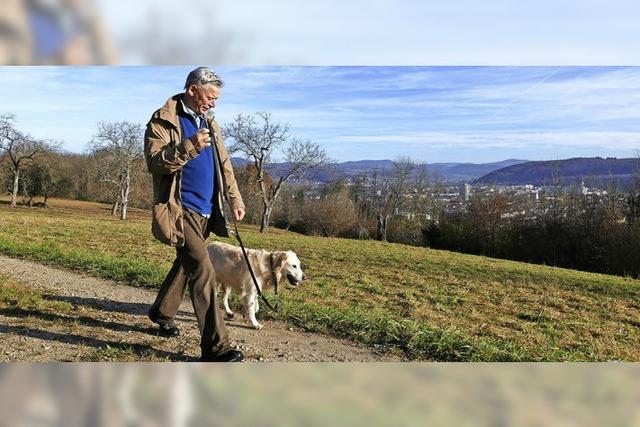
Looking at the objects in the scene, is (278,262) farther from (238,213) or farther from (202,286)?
(202,286)

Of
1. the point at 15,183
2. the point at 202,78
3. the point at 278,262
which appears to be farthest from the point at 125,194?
the point at 202,78

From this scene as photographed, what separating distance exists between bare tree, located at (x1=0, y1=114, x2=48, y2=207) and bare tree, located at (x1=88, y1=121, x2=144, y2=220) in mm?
512

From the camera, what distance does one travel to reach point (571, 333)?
5500 mm

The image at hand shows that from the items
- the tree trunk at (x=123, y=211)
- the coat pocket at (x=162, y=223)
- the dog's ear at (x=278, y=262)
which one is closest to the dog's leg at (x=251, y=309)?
the dog's ear at (x=278, y=262)

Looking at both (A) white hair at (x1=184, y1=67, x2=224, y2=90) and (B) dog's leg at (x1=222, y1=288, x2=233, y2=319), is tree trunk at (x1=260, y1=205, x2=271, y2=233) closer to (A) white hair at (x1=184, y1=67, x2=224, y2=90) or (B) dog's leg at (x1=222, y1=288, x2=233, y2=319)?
(B) dog's leg at (x1=222, y1=288, x2=233, y2=319)

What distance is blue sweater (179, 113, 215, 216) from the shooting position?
11.1 feet

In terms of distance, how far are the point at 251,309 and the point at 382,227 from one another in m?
2.08

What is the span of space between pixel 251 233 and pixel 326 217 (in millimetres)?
917

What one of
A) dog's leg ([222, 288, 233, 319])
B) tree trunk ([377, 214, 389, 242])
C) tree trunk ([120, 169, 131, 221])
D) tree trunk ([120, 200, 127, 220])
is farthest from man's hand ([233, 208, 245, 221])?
tree trunk ([120, 200, 127, 220])

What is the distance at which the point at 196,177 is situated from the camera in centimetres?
342

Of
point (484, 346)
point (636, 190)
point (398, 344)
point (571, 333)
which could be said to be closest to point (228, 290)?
point (398, 344)

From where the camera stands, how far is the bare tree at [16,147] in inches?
203

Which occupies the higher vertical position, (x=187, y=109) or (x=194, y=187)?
(x=187, y=109)

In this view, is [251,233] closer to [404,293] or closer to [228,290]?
[228,290]
